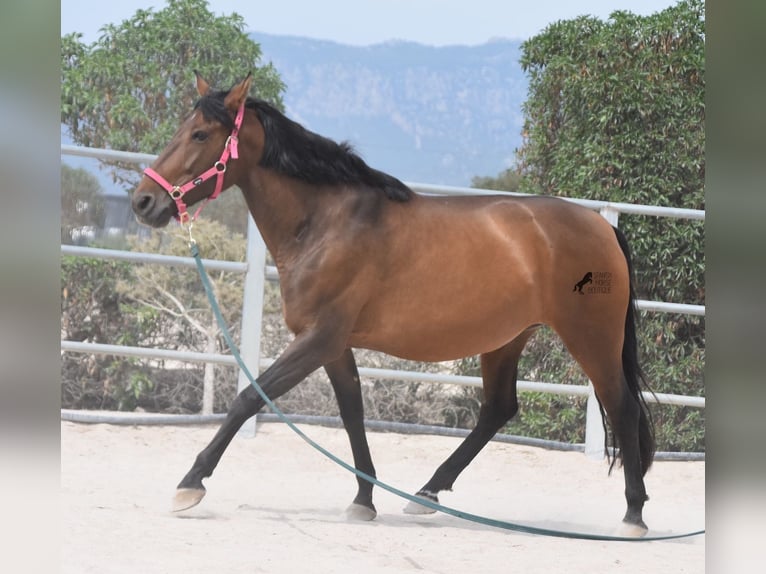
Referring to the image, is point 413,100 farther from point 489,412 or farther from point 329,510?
point 329,510

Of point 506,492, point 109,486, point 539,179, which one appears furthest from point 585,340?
point 539,179

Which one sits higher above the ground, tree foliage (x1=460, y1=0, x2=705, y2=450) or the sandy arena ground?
tree foliage (x1=460, y1=0, x2=705, y2=450)

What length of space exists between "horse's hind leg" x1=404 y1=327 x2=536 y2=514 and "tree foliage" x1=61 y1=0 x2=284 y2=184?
539cm

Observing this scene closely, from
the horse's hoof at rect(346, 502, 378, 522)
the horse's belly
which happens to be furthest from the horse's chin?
the horse's hoof at rect(346, 502, 378, 522)

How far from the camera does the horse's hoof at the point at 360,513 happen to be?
3400mm

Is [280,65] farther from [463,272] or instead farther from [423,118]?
[463,272]

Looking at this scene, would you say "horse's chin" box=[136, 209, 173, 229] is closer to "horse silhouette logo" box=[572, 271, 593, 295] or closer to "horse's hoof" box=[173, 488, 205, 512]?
"horse's hoof" box=[173, 488, 205, 512]

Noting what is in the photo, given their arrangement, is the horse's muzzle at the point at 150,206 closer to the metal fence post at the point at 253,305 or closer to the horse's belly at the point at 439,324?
the horse's belly at the point at 439,324

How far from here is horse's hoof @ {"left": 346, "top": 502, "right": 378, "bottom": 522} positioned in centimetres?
340

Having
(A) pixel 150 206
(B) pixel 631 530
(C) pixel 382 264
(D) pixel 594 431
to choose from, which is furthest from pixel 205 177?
(D) pixel 594 431

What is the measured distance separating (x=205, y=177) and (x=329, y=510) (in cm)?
137

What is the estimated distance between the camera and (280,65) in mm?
13930

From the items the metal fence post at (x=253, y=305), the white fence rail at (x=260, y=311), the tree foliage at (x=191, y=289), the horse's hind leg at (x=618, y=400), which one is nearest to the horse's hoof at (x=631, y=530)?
the horse's hind leg at (x=618, y=400)

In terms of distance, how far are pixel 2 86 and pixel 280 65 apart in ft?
43.2
